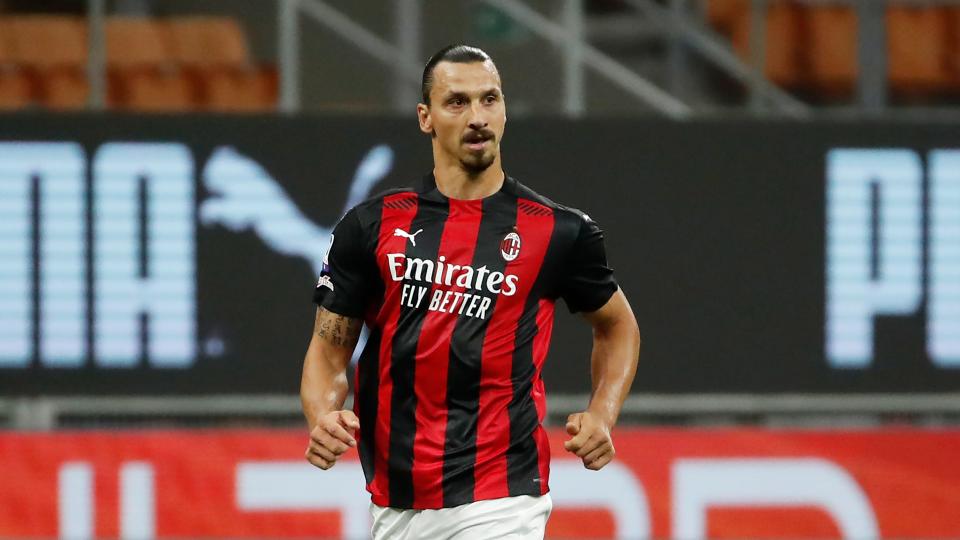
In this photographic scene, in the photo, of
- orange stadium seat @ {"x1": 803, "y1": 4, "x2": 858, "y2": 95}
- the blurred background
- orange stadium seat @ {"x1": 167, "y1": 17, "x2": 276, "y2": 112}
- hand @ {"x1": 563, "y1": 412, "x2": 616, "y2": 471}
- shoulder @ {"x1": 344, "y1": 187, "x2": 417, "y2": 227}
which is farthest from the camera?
orange stadium seat @ {"x1": 803, "y1": 4, "x2": 858, "y2": 95}

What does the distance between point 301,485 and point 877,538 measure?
8.99 feet

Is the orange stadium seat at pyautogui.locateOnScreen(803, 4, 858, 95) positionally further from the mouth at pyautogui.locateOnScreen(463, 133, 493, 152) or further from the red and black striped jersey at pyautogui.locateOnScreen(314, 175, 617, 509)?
the mouth at pyautogui.locateOnScreen(463, 133, 493, 152)

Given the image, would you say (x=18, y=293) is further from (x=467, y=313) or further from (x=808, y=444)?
(x=467, y=313)

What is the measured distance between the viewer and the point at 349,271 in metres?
4.39

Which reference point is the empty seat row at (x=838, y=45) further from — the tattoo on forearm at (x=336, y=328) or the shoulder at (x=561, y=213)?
the tattoo on forearm at (x=336, y=328)

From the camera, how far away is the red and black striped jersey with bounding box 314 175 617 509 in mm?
4297

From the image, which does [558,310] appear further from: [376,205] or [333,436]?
[333,436]

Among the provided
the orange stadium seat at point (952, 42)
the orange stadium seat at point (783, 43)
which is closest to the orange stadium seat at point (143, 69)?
the orange stadium seat at point (783, 43)

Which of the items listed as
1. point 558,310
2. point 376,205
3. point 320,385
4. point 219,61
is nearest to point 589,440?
point 320,385

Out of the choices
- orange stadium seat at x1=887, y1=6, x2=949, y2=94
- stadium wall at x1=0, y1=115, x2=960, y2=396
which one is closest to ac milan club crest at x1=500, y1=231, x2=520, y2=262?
stadium wall at x1=0, y1=115, x2=960, y2=396

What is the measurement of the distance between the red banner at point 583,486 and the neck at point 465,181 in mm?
4003

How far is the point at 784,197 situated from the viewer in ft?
29.1

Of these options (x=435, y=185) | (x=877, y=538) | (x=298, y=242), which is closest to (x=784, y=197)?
(x=877, y=538)

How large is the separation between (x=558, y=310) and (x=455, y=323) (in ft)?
14.2
